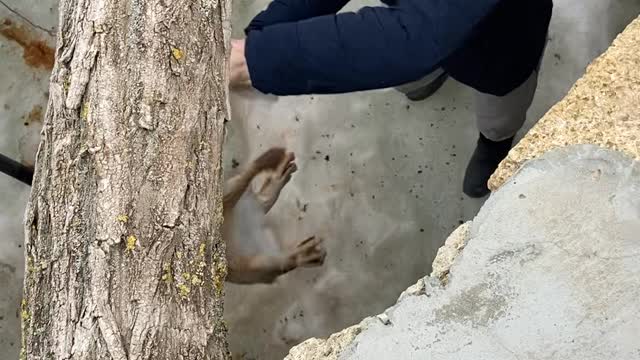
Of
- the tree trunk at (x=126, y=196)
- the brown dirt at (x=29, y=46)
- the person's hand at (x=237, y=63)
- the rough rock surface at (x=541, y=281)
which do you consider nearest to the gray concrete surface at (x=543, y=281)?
the rough rock surface at (x=541, y=281)

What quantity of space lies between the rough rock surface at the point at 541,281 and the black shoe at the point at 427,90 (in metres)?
1.11

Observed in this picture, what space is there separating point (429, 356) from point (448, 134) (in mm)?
1317

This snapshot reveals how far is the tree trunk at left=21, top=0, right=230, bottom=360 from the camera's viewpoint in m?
1.03

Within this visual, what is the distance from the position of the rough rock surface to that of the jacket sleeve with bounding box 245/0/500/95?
0.98 feet

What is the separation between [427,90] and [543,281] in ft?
4.15

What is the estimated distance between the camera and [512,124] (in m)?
1.75

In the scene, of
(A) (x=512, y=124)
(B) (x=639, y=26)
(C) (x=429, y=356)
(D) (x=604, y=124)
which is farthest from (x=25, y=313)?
(A) (x=512, y=124)

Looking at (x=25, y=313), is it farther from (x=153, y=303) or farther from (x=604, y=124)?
(x=604, y=124)

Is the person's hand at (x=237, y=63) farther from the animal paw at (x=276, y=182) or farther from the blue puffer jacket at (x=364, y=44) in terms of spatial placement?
the animal paw at (x=276, y=182)

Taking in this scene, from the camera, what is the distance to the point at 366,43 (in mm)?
1182

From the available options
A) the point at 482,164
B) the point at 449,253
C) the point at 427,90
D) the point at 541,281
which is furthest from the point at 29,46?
the point at 541,281

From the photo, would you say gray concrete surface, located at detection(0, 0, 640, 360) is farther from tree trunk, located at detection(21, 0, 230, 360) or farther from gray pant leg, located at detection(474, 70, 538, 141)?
tree trunk, located at detection(21, 0, 230, 360)

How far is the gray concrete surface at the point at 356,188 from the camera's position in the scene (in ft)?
6.80

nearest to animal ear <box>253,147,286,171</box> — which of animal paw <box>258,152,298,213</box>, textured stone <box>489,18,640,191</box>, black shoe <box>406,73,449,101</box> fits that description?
animal paw <box>258,152,298,213</box>
